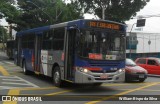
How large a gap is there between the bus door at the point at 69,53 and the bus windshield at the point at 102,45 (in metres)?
0.67

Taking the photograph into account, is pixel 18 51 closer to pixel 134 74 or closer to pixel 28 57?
pixel 28 57

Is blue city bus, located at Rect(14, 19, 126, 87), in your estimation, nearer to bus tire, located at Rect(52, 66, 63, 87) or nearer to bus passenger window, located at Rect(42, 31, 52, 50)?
bus tire, located at Rect(52, 66, 63, 87)

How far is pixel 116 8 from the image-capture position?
46406mm

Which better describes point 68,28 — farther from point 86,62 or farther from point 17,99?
point 17,99

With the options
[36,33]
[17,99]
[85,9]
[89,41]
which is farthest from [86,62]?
[85,9]

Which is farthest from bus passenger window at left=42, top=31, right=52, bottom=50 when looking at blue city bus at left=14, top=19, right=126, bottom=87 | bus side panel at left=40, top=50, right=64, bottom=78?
blue city bus at left=14, top=19, right=126, bottom=87

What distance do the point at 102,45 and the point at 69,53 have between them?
1.51 meters

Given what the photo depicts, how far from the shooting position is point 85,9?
158 ft

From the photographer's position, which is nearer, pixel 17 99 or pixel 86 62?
pixel 17 99

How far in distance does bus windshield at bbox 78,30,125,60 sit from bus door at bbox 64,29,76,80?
0.67 m

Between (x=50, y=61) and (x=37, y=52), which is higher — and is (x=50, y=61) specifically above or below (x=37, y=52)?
below

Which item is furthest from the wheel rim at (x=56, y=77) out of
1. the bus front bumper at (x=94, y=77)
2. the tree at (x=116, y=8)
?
the tree at (x=116, y=8)

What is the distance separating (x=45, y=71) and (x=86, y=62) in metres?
4.53

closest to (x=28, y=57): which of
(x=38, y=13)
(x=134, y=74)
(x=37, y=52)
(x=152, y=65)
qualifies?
(x=37, y=52)
